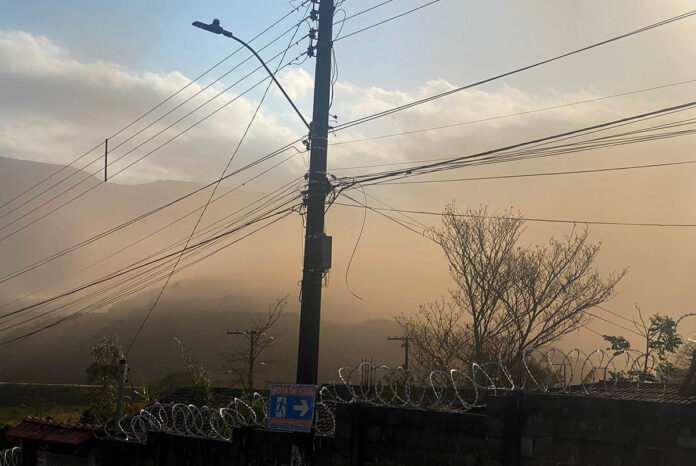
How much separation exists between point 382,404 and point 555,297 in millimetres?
19082

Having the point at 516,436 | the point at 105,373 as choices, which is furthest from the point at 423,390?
the point at 105,373

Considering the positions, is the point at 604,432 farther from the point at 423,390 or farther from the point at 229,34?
the point at 229,34

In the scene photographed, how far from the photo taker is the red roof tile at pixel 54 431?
20156 mm

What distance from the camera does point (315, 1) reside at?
15.4 metres

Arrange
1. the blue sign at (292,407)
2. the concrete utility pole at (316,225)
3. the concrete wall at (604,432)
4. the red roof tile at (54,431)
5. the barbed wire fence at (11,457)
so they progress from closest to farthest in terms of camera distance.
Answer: the concrete wall at (604,432), the blue sign at (292,407), the concrete utility pole at (316,225), the red roof tile at (54,431), the barbed wire fence at (11,457)

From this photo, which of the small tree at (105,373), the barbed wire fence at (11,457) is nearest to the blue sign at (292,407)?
the barbed wire fence at (11,457)

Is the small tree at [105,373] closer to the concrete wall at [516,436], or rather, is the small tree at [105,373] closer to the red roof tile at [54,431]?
the red roof tile at [54,431]

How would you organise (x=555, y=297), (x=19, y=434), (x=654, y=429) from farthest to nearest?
(x=555, y=297) → (x=19, y=434) → (x=654, y=429)

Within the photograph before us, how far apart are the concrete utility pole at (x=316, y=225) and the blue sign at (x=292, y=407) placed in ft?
0.71

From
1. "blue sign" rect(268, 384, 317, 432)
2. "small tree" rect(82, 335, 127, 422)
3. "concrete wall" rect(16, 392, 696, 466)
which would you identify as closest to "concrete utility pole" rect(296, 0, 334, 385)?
"blue sign" rect(268, 384, 317, 432)

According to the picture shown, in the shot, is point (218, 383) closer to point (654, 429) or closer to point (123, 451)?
point (123, 451)

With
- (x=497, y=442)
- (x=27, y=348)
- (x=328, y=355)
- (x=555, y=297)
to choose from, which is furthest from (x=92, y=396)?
(x=27, y=348)

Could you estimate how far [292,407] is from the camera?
12.9 meters

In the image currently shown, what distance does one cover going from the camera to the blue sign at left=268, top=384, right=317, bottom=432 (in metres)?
12.7
